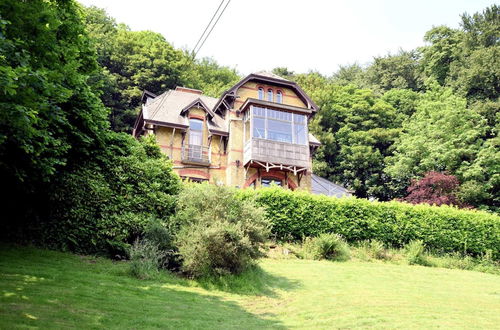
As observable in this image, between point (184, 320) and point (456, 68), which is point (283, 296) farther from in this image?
point (456, 68)

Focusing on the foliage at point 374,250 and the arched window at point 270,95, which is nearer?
the foliage at point 374,250

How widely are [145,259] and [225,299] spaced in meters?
2.81

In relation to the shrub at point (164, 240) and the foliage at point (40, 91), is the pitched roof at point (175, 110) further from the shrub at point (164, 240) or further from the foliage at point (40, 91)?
the shrub at point (164, 240)

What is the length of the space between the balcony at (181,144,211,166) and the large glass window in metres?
3.40

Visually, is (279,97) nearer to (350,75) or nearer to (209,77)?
(209,77)

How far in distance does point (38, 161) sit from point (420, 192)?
26.9 metres

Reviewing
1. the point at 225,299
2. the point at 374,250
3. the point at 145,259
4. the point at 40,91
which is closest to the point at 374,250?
the point at 374,250

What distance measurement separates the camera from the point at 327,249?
18.9m

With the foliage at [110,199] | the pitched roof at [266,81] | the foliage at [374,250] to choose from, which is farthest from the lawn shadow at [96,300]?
the pitched roof at [266,81]

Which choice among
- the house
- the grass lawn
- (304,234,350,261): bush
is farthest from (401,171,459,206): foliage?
the grass lawn

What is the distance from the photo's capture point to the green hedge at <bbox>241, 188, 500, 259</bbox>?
19.9 meters

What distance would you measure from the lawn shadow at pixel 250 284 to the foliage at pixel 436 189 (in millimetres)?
20325

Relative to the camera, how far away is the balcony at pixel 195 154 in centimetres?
2728

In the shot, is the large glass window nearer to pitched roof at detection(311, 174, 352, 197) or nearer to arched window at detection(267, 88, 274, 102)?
arched window at detection(267, 88, 274, 102)
